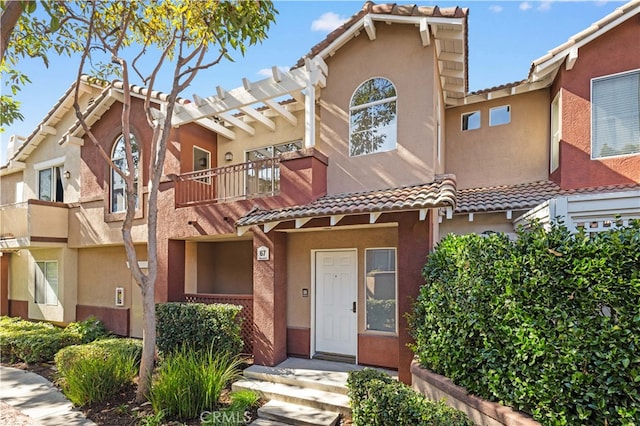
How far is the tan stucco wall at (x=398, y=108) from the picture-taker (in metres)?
8.80

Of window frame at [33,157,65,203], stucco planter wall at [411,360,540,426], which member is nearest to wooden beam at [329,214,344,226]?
stucco planter wall at [411,360,540,426]

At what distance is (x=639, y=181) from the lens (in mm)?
8773

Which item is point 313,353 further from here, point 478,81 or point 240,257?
point 478,81

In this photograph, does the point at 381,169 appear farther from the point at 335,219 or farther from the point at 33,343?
the point at 33,343

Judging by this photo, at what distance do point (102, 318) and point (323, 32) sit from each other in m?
13.7

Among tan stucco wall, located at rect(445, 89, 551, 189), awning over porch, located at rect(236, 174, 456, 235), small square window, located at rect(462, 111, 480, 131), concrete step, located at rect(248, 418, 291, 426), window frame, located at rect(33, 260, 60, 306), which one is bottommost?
concrete step, located at rect(248, 418, 291, 426)

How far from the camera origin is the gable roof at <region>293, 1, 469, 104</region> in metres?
8.38

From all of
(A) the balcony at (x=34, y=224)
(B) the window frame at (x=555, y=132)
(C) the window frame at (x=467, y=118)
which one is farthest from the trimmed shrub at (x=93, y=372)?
(B) the window frame at (x=555, y=132)

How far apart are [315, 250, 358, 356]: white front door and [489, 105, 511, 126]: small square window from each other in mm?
7170

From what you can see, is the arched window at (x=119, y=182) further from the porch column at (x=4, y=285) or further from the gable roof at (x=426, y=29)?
the porch column at (x=4, y=285)

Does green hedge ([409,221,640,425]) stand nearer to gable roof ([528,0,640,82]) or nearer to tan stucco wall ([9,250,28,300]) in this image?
gable roof ([528,0,640,82])

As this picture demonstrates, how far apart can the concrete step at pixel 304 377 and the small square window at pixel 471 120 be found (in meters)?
9.39

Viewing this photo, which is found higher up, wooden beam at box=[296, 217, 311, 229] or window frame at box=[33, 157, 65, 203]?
window frame at box=[33, 157, 65, 203]

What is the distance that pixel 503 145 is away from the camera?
11.6 meters
